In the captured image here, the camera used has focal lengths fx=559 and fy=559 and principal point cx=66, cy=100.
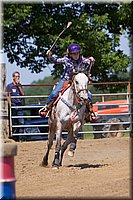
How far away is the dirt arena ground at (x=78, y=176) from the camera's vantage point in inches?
261

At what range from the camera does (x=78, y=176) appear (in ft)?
27.4

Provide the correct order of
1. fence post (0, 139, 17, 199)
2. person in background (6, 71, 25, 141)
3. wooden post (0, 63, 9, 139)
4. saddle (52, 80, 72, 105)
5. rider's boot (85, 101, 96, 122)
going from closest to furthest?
fence post (0, 139, 17, 199) < saddle (52, 80, 72, 105) < rider's boot (85, 101, 96, 122) < wooden post (0, 63, 9, 139) < person in background (6, 71, 25, 141)

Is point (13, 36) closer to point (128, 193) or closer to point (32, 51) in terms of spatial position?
point (32, 51)

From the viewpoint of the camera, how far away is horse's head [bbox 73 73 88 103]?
364 inches

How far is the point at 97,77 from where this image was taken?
879 inches

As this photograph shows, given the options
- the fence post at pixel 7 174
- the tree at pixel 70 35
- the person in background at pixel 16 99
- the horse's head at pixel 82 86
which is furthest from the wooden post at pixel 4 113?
the fence post at pixel 7 174

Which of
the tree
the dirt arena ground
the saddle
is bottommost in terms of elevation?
the dirt arena ground

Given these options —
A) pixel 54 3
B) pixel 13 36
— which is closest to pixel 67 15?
pixel 54 3

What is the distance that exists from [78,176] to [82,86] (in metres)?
1.64

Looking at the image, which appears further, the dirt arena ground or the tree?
the tree

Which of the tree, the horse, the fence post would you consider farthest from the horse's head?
the tree

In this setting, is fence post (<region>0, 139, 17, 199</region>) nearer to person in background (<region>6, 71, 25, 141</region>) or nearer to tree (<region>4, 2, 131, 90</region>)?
person in background (<region>6, 71, 25, 141</region>)

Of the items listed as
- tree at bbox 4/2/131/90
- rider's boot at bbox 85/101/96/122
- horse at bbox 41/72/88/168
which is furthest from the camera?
tree at bbox 4/2/131/90

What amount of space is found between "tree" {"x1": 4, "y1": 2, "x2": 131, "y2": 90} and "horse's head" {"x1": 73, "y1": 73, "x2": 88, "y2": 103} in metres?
11.2
